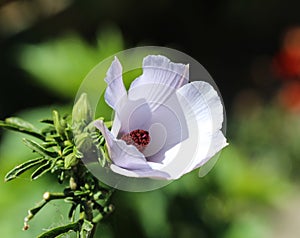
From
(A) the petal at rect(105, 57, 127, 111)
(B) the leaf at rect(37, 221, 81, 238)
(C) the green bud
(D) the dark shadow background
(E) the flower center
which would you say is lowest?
(D) the dark shadow background

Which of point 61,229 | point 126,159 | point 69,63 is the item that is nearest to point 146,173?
point 126,159

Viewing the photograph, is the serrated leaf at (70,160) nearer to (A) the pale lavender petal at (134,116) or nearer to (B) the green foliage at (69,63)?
(A) the pale lavender petal at (134,116)

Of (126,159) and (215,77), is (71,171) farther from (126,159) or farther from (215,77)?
(215,77)

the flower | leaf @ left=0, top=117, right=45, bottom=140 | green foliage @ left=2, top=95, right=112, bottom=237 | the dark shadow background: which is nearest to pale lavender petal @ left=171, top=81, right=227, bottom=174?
the flower

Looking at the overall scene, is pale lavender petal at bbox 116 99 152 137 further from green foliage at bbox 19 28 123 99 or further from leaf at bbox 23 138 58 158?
green foliage at bbox 19 28 123 99

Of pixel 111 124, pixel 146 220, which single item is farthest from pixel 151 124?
pixel 146 220

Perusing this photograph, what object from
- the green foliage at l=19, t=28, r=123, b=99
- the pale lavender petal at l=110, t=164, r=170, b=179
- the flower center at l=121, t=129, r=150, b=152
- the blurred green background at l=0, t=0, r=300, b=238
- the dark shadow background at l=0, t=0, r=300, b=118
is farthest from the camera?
the dark shadow background at l=0, t=0, r=300, b=118

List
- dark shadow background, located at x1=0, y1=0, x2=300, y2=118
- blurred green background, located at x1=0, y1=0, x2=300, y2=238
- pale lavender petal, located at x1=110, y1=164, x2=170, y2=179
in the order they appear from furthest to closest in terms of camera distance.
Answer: dark shadow background, located at x1=0, y1=0, x2=300, y2=118, blurred green background, located at x1=0, y1=0, x2=300, y2=238, pale lavender petal, located at x1=110, y1=164, x2=170, y2=179

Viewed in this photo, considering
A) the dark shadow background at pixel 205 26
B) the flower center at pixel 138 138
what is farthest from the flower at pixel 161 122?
the dark shadow background at pixel 205 26
